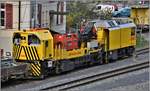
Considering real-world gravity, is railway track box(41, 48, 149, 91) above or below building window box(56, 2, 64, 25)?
below

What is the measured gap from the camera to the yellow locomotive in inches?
934

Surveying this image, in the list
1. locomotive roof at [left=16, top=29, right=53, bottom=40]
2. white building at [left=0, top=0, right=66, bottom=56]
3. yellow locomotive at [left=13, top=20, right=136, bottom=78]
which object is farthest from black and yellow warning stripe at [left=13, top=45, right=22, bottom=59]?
white building at [left=0, top=0, right=66, bottom=56]

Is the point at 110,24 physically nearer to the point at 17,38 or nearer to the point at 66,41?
the point at 66,41

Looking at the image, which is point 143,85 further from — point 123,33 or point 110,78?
point 123,33

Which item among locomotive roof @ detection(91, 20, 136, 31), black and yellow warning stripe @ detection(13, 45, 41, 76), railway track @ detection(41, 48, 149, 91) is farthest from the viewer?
Answer: locomotive roof @ detection(91, 20, 136, 31)

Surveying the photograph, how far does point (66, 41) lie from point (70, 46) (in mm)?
593

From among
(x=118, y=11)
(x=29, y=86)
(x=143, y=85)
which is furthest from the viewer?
(x=118, y=11)

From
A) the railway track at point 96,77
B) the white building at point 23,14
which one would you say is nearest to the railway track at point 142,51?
the white building at point 23,14

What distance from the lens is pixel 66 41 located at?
988 inches

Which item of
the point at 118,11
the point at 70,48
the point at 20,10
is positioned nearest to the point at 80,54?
the point at 70,48

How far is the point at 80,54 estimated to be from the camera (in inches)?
1038

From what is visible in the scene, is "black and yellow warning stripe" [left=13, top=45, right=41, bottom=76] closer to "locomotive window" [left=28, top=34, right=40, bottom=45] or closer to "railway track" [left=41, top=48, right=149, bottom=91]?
"locomotive window" [left=28, top=34, right=40, bottom=45]

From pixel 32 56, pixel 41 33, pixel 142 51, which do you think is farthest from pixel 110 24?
pixel 32 56

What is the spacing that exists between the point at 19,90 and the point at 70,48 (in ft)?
19.0
